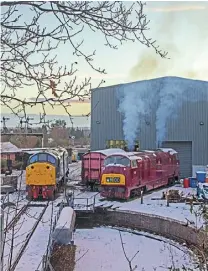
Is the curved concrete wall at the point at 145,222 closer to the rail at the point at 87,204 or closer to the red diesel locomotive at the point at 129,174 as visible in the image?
the rail at the point at 87,204

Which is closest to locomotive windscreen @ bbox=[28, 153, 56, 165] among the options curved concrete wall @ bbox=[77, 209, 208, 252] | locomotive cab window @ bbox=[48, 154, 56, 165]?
locomotive cab window @ bbox=[48, 154, 56, 165]

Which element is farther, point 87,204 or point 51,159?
point 51,159

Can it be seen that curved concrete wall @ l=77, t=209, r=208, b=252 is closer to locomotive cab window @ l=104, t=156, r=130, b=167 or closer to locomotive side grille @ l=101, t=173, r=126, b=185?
locomotive side grille @ l=101, t=173, r=126, b=185

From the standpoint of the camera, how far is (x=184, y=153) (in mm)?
19172

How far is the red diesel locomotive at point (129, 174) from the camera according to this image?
1304cm

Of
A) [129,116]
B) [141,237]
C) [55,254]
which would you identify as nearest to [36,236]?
[55,254]

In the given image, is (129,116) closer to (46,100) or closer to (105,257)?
(105,257)

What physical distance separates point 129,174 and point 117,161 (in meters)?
0.67

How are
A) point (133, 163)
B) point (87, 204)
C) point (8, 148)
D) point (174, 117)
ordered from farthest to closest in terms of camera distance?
point (174, 117), point (133, 163), point (87, 204), point (8, 148)

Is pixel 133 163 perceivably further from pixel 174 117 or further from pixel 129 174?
pixel 174 117

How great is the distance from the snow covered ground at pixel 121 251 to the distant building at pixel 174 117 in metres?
8.05

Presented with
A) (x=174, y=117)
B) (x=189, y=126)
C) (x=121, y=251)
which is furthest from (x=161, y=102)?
(x=121, y=251)

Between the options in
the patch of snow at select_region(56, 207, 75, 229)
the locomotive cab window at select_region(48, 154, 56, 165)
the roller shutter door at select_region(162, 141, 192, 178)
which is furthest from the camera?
the roller shutter door at select_region(162, 141, 192, 178)

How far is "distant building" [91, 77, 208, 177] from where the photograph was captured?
61.6 feet
